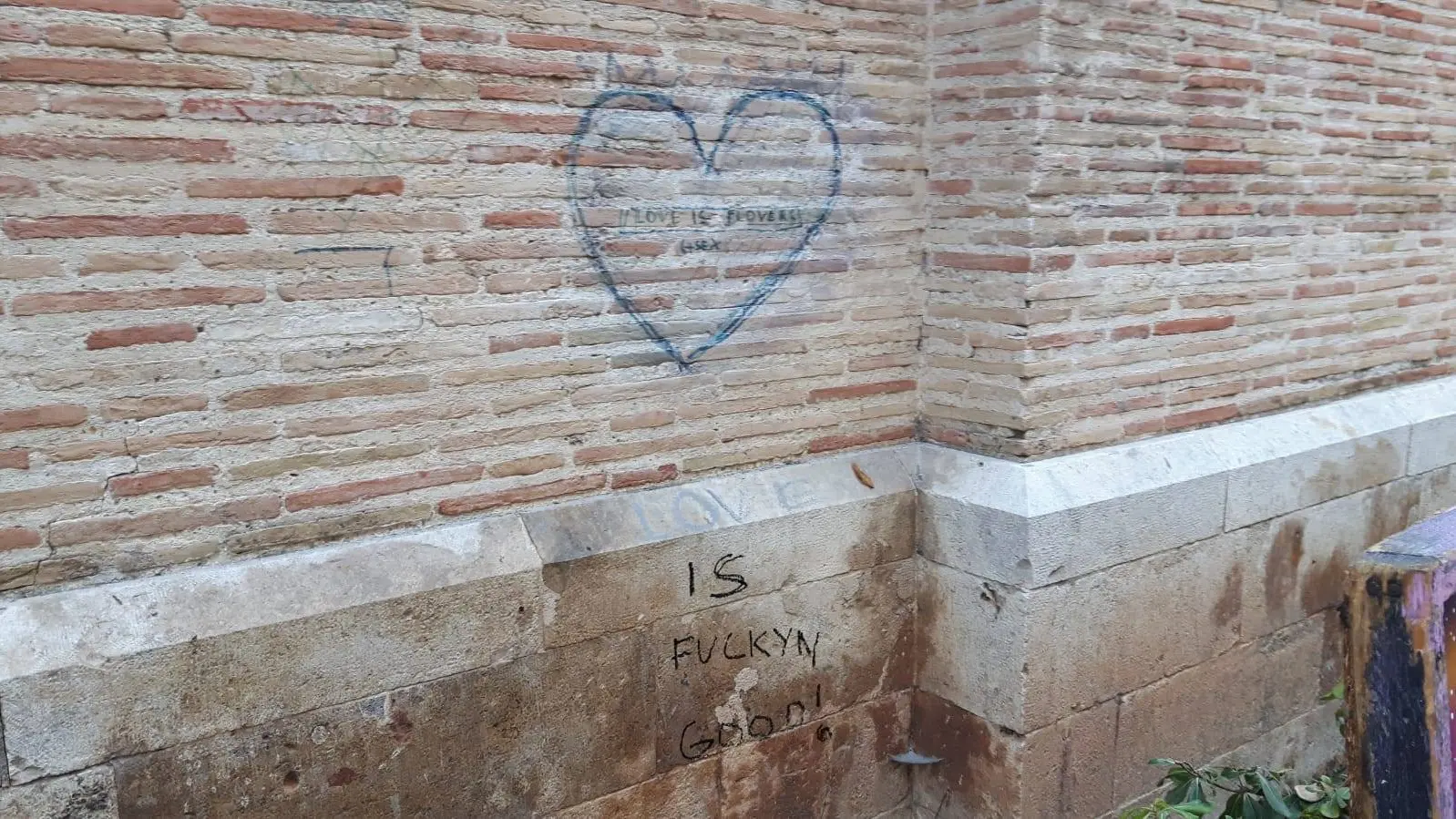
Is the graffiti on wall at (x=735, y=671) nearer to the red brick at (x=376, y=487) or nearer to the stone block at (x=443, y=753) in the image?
the stone block at (x=443, y=753)

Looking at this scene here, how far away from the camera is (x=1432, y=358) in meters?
5.18

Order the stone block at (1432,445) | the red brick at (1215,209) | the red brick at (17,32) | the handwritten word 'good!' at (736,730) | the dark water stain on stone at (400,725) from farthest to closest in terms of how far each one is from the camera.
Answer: the stone block at (1432,445) < the red brick at (1215,209) < the handwritten word 'good!' at (736,730) < the dark water stain on stone at (400,725) < the red brick at (17,32)

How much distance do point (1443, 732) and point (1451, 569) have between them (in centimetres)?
36

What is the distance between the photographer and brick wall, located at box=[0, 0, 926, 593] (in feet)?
7.87

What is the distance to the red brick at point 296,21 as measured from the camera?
8.13ft

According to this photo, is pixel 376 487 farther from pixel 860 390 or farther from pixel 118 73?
pixel 860 390

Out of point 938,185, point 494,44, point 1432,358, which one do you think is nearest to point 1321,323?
point 1432,358

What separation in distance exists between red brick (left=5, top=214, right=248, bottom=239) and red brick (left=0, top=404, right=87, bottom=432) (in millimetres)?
376

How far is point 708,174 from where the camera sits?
10.8 feet

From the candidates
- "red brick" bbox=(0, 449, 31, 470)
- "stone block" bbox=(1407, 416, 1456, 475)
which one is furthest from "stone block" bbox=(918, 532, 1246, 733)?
"red brick" bbox=(0, 449, 31, 470)

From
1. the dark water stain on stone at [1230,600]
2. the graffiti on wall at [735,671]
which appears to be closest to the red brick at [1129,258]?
the dark water stain on stone at [1230,600]

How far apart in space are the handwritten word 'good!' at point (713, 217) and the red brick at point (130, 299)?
3.47ft

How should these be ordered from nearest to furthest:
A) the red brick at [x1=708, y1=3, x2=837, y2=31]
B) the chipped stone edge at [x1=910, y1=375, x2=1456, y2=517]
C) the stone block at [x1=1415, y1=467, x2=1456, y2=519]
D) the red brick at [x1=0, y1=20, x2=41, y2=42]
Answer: the red brick at [x1=0, y1=20, x2=41, y2=42]
the red brick at [x1=708, y1=3, x2=837, y2=31]
the chipped stone edge at [x1=910, y1=375, x2=1456, y2=517]
the stone block at [x1=1415, y1=467, x2=1456, y2=519]

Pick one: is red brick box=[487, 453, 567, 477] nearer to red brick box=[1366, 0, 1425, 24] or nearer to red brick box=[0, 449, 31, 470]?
red brick box=[0, 449, 31, 470]
